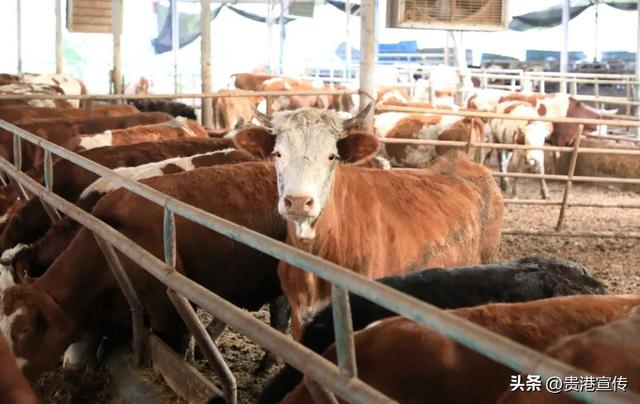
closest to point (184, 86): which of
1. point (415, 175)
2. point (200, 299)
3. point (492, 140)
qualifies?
point (492, 140)

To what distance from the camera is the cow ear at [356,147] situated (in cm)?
388

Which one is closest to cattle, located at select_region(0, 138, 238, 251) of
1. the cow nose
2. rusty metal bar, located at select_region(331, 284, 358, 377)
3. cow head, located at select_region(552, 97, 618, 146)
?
the cow nose

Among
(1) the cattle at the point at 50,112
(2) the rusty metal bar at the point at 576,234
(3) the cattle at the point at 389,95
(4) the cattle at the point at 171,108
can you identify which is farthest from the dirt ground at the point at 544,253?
(4) the cattle at the point at 171,108

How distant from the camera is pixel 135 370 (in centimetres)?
388

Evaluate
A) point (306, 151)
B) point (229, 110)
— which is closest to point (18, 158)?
point (306, 151)

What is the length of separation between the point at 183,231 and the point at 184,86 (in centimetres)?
2017

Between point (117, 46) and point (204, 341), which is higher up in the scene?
point (117, 46)

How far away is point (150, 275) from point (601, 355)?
8.45 ft

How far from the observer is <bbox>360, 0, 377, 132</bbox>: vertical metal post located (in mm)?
6473

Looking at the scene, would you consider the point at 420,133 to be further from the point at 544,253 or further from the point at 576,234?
the point at 544,253

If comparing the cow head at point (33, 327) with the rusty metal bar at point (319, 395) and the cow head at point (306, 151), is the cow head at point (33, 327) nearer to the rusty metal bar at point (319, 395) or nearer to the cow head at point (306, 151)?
the cow head at point (306, 151)

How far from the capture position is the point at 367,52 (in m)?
6.62

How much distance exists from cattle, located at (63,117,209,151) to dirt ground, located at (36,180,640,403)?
A: 8.25ft

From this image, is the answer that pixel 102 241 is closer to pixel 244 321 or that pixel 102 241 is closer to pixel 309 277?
pixel 309 277
